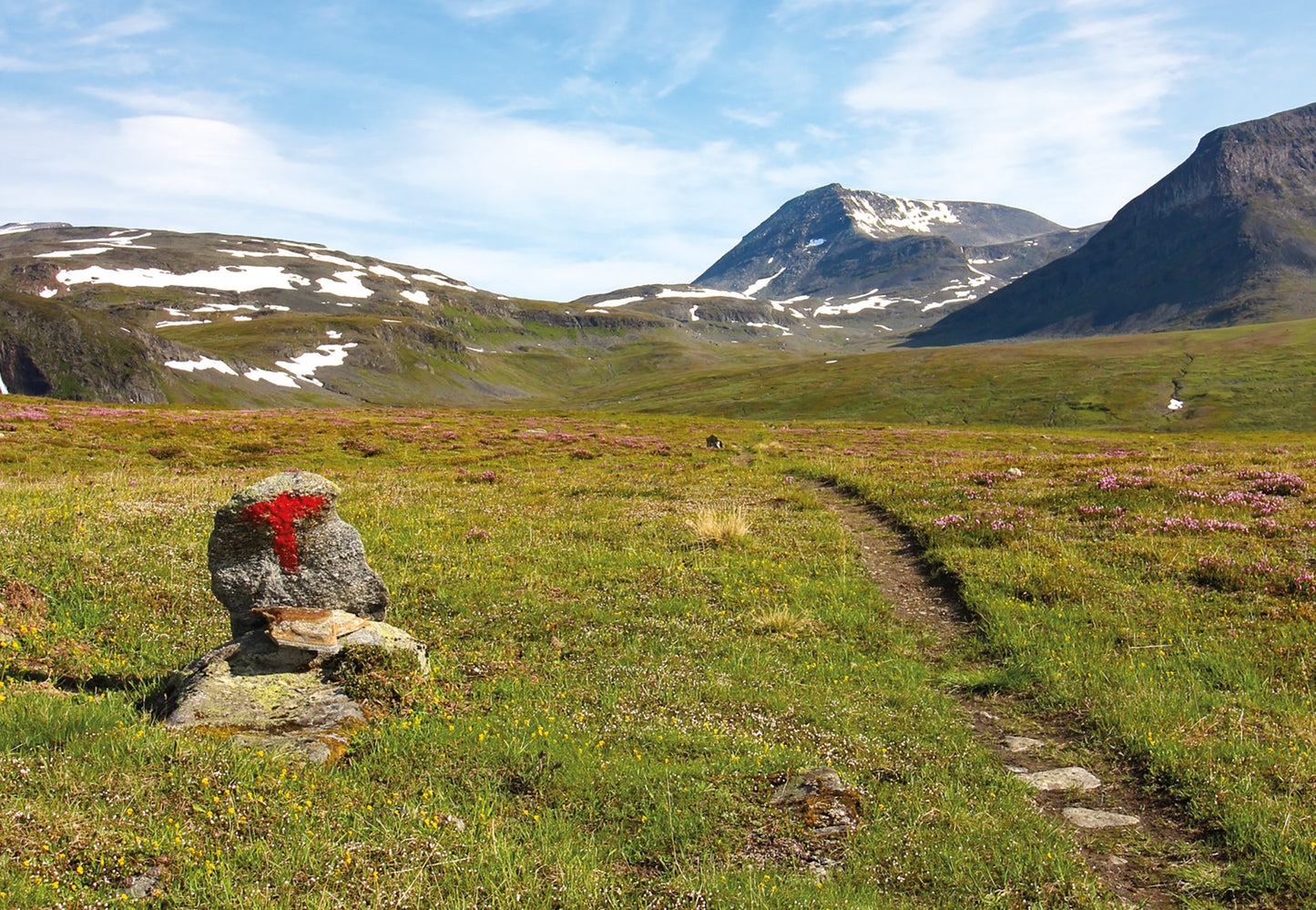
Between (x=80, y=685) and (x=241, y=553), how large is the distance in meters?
2.17

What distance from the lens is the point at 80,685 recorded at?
7941 millimetres

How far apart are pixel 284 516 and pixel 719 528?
33.8 ft

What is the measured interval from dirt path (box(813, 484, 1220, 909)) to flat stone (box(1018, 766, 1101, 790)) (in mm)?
75

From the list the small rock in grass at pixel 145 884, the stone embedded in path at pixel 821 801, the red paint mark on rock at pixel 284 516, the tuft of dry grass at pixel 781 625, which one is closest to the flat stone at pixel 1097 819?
the stone embedded in path at pixel 821 801

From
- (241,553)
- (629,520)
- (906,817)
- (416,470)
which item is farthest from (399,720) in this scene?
(416,470)

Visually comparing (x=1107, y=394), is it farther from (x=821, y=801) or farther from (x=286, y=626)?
(x=286, y=626)

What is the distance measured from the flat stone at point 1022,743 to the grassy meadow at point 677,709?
550mm

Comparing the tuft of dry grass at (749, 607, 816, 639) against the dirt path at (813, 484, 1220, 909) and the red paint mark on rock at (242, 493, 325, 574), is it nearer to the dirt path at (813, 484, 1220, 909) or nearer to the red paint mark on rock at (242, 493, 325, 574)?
the dirt path at (813, 484, 1220, 909)

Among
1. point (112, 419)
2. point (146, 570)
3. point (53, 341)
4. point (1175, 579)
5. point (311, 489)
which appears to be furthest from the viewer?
point (53, 341)

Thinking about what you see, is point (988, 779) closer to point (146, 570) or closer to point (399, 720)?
point (399, 720)

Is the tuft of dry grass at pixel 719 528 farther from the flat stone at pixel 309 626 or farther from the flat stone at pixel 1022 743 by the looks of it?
the flat stone at pixel 309 626

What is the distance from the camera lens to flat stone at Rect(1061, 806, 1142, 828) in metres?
6.83

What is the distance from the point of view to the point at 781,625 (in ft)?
39.1

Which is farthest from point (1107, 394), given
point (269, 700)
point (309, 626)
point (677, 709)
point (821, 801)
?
point (269, 700)
